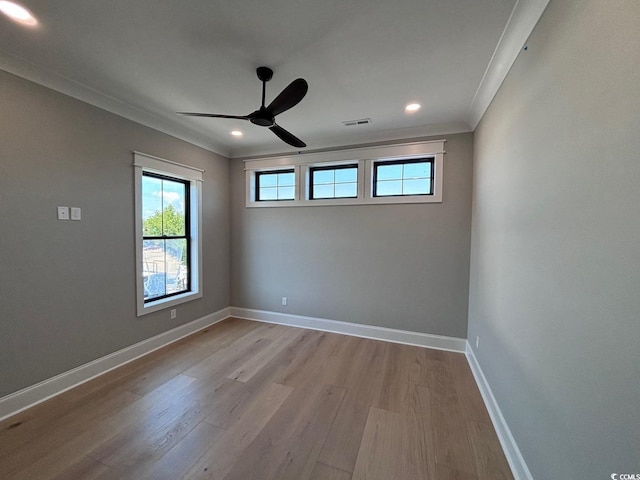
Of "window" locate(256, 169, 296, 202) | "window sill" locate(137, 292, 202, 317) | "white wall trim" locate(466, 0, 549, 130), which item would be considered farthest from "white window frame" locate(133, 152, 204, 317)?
"white wall trim" locate(466, 0, 549, 130)

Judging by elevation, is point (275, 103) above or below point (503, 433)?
above

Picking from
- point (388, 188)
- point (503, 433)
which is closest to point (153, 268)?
point (388, 188)

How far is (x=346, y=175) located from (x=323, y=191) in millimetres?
418

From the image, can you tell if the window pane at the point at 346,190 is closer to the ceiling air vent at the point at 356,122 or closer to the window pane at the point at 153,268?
the ceiling air vent at the point at 356,122

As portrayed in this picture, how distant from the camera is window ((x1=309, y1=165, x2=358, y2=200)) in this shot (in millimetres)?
3623

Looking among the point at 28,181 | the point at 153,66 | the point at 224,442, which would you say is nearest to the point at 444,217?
the point at 224,442

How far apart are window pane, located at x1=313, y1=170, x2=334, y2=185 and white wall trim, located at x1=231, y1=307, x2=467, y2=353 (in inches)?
82.1

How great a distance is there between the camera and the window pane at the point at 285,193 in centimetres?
398

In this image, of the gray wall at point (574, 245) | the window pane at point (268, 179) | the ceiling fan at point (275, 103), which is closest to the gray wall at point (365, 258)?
the window pane at point (268, 179)

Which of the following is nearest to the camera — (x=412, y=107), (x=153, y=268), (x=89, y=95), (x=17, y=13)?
(x=17, y=13)

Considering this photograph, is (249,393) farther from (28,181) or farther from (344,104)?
(344,104)

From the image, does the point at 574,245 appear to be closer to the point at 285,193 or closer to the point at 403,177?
the point at 403,177

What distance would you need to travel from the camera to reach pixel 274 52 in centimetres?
184

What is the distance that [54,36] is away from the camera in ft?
5.64
